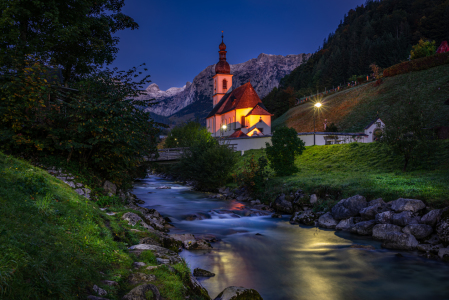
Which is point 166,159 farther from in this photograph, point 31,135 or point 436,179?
point 436,179

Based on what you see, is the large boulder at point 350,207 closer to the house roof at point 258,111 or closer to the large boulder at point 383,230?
the large boulder at point 383,230

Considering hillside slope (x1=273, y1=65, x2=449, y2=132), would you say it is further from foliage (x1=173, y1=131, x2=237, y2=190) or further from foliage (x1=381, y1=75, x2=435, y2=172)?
foliage (x1=173, y1=131, x2=237, y2=190)

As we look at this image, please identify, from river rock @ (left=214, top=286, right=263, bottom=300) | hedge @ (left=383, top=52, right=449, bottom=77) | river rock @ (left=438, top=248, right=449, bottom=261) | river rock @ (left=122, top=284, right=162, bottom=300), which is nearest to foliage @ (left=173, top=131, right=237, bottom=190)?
river rock @ (left=438, top=248, right=449, bottom=261)

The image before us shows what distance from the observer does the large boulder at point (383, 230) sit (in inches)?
472

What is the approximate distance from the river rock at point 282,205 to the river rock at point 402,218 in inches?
287

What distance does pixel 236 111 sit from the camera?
227 ft

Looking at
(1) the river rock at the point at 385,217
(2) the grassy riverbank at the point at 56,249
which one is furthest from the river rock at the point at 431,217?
(2) the grassy riverbank at the point at 56,249

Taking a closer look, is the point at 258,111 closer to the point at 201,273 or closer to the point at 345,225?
the point at 345,225

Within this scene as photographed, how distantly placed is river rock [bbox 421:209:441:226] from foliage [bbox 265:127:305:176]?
14221 mm

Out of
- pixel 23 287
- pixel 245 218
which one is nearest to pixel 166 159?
pixel 245 218

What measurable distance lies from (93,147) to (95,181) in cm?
158

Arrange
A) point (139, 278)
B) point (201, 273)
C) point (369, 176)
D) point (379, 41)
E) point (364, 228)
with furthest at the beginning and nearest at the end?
point (379, 41), point (369, 176), point (364, 228), point (201, 273), point (139, 278)

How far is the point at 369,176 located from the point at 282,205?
6.13 meters

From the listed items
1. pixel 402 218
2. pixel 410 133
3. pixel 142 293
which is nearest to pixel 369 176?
pixel 410 133
